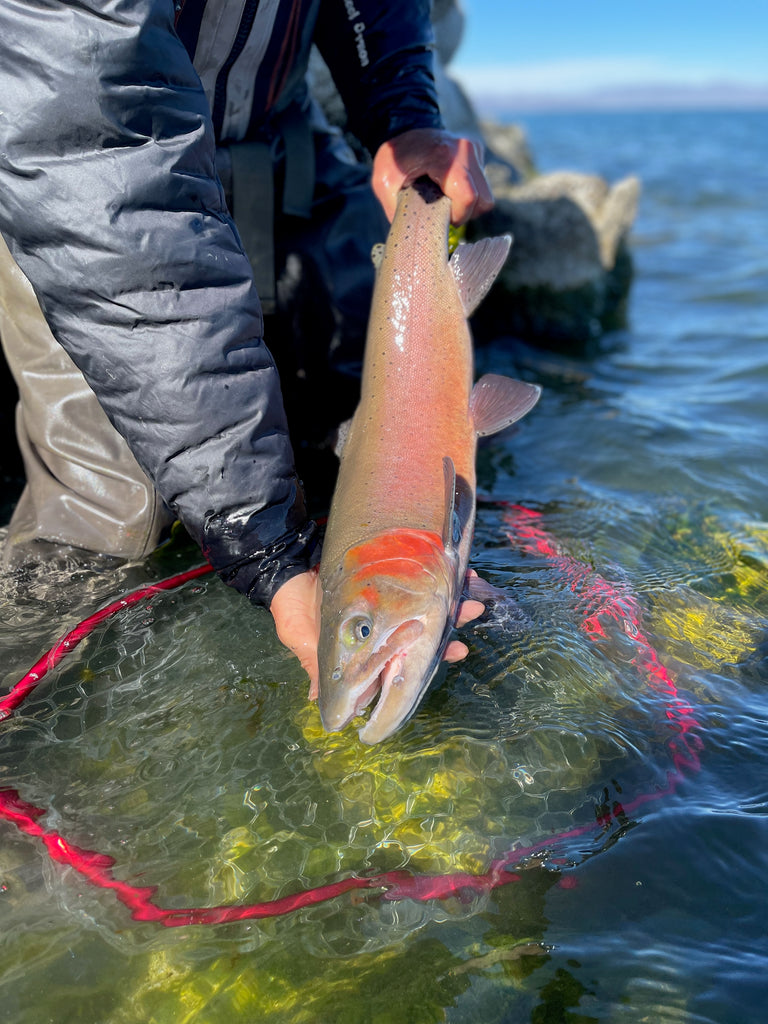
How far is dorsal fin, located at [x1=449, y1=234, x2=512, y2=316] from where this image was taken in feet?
11.8

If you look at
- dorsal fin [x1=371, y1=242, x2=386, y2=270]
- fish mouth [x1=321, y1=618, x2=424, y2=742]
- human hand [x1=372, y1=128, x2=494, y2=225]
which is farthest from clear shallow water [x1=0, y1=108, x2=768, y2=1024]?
human hand [x1=372, y1=128, x2=494, y2=225]

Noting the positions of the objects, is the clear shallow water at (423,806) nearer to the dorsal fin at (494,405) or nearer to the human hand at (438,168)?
the dorsal fin at (494,405)

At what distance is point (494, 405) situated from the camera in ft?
10.9

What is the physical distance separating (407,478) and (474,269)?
4.02 ft

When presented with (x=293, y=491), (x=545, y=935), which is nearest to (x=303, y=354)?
(x=293, y=491)

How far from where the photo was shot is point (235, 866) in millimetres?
2379

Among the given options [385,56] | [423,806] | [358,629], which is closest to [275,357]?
[385,56]

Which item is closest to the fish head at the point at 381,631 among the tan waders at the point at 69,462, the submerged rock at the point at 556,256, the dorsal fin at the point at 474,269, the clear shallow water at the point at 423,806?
the clear shallow water at the point at 423,806

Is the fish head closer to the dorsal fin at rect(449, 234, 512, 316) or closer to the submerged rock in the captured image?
the dorsal fin at rect(449, 234, 512, 316)

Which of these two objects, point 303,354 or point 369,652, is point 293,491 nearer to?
point 369,652

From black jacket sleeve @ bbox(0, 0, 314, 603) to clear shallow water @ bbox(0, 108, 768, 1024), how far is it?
0.57 meters

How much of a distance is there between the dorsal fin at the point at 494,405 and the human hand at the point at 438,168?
3.00ft

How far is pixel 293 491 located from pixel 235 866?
1215 millimetres

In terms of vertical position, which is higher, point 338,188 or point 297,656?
point 338,188
